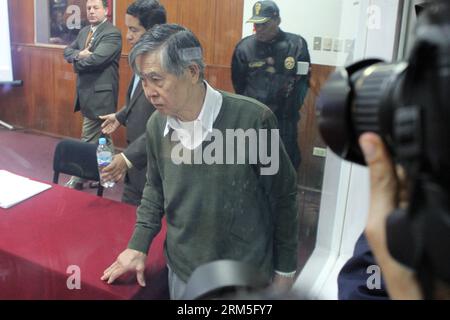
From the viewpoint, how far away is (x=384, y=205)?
0.29 meters

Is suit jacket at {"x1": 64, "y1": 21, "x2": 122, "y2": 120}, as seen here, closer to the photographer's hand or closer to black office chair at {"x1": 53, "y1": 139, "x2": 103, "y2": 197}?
black office chair at {"x1": 53, "y1": 139, "x2": 103, "y2": 197}

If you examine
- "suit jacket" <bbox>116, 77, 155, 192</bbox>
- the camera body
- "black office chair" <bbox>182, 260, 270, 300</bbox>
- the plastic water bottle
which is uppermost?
the camera body

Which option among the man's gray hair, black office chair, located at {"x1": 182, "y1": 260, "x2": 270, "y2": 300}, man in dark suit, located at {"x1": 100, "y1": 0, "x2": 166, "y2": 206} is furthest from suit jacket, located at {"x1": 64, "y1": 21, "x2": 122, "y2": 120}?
black office chair, located at {"x1": 182, "y1": 260, "x2": 270, "y2": 300}

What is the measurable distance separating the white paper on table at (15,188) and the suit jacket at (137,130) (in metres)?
0.29

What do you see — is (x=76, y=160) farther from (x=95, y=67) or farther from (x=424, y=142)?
(x=424, y=142)

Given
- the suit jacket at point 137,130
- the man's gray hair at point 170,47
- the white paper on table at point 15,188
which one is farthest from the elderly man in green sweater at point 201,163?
the white paper on table at point 15,188

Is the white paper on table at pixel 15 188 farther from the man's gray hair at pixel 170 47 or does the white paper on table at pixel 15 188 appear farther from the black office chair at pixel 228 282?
the black office chair at pixel 228 282

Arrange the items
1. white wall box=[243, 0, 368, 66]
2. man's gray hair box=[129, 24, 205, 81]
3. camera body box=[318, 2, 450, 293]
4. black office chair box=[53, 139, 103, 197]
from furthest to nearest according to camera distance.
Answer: black office chair box=[53, 139, 103, 197], white wall box=[243, 0, 368, 66], man's gray hair box=[129, 24, 205, 81], camera body box=[318, 2, 450, 293]

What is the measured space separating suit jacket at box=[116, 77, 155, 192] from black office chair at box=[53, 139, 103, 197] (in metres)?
0.20

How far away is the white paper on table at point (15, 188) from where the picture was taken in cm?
118

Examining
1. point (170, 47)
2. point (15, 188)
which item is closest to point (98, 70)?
point (15, 188)

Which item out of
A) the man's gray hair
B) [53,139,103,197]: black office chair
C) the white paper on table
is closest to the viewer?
the man's gray hair

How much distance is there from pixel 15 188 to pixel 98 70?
0.49 metres

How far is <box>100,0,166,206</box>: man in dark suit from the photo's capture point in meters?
1.22
